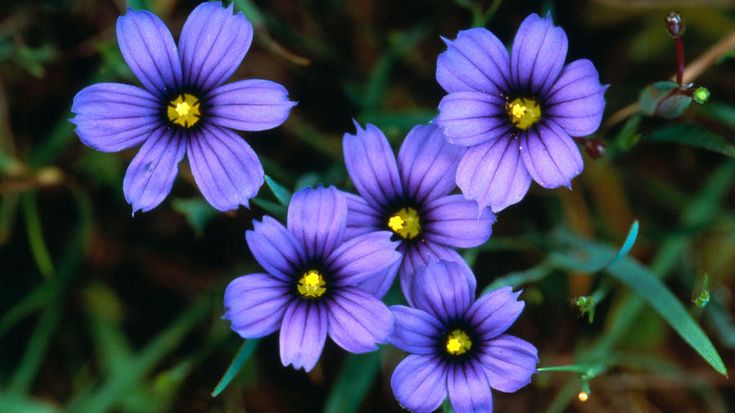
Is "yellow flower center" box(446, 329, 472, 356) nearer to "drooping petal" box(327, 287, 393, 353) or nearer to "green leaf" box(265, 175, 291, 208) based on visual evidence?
"drooping petal" box(327, 287, 393, 353)

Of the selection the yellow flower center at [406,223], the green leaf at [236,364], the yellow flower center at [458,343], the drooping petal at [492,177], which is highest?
the drooping petal at [492,177]

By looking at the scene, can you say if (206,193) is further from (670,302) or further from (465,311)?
(670,302)

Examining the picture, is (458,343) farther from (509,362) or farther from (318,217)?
(318,217)

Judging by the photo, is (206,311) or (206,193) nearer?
(206,193)

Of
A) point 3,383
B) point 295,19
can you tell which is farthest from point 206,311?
point 295,19

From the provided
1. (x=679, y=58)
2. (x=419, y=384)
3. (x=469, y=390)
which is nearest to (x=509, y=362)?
(x=469, y=390)

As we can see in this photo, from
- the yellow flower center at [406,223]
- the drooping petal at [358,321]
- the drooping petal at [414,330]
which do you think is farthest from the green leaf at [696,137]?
the drooping petal at [358,321]

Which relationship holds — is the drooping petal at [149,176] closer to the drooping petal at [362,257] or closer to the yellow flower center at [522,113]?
the drooping petal at [362,257]
